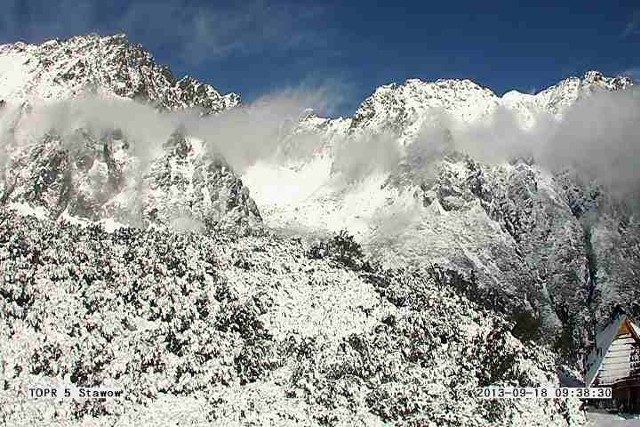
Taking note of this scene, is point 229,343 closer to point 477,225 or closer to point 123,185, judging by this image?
point 123,185

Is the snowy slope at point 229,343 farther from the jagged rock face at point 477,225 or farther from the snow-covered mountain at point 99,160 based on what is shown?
the jagged rock face at point 477,225

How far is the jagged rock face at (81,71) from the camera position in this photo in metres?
144

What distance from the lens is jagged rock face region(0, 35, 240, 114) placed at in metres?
144

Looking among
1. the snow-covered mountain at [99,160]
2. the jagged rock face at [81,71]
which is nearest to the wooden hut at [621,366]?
the snow-covered mountain at [99,160]

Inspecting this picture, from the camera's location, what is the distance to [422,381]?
65.9 m

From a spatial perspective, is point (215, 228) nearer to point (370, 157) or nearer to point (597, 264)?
point (370, 157)

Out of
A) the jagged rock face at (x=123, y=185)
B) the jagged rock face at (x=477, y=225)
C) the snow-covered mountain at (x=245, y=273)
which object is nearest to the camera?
the snow-covered mountain at (x=245, y=273)

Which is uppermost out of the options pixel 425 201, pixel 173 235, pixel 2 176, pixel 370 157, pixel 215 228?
pixel 370 157

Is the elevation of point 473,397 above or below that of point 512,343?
below

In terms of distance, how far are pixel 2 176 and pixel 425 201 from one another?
86735mm

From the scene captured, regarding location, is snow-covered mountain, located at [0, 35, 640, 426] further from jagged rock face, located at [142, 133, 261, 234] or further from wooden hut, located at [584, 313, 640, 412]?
wooden hut, located at [584, 313, 640, 412]

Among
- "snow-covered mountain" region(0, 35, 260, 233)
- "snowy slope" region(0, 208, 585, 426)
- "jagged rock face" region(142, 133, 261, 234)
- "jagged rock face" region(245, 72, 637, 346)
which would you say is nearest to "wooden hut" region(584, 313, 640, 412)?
"snowy slope" region(0, 208, 585, 426)

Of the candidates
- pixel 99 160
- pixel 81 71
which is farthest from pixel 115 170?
pixel 81 71

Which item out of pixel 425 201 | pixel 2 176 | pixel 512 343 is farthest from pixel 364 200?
pixel 512 343
